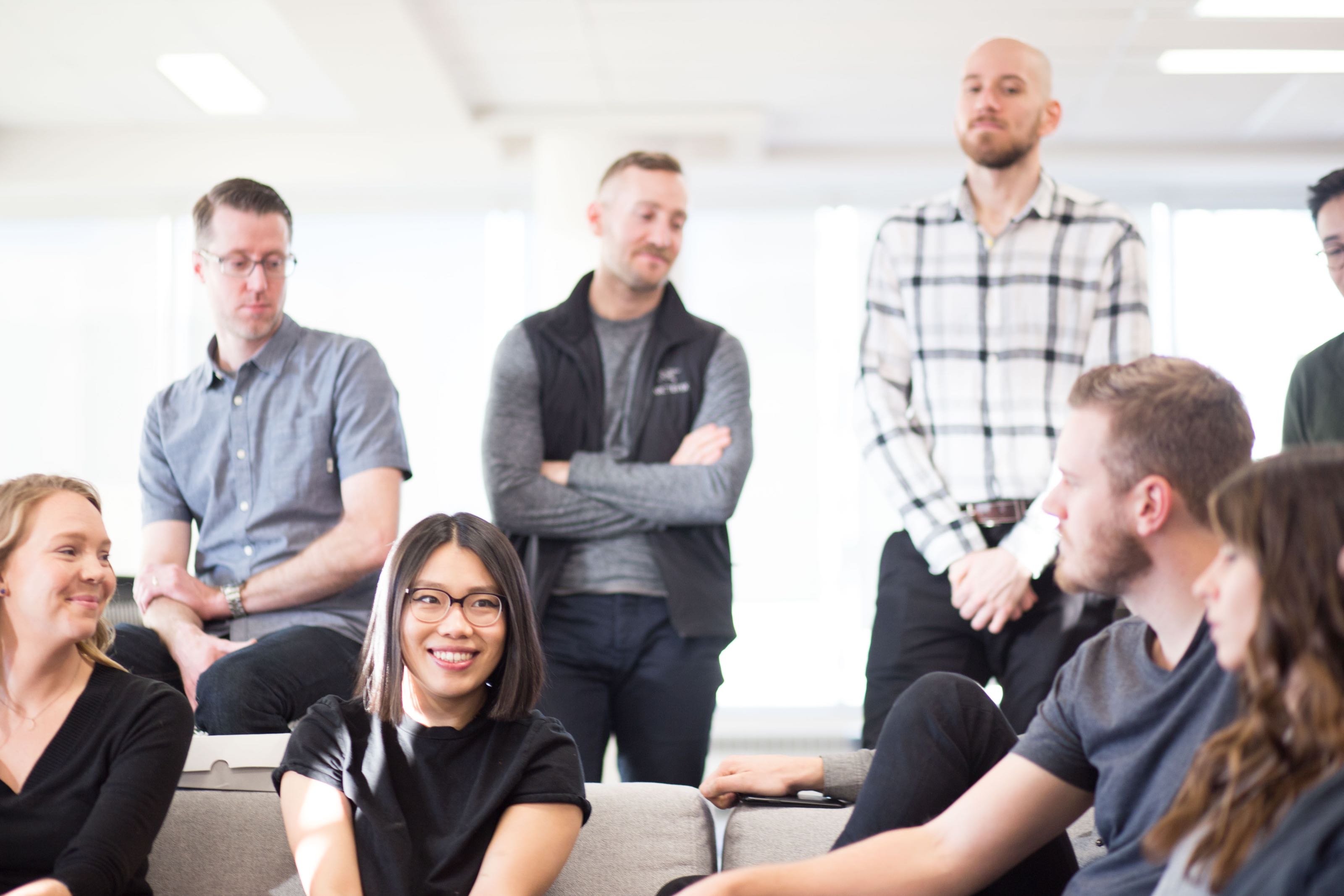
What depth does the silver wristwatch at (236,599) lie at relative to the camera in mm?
2383

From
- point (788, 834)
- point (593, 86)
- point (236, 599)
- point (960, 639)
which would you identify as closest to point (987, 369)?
point (960, 639)

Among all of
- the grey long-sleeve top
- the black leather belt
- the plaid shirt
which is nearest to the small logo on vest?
the grey long-sleeve top

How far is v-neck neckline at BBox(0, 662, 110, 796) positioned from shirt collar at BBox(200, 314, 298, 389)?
968 millimetres

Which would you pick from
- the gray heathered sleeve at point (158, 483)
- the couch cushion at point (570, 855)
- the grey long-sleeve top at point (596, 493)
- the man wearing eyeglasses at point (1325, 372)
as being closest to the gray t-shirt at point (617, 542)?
the grey long-sleeve top at point (596, 493)

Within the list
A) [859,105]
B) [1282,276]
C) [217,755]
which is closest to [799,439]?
[859,105]

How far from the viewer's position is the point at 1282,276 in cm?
590

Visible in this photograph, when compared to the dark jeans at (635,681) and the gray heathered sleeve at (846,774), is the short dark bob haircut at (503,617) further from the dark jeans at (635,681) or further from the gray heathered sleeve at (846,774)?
the dark jeans at (635,681)

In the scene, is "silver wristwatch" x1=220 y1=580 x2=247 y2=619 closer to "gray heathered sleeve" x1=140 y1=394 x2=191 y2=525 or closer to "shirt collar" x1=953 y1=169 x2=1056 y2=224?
"gray heathered sleeve" x1=140 y1=394 x2=191 y2=525

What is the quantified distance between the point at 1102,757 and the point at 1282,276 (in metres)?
5.34

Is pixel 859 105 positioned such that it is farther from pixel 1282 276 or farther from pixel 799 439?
pixel 1282 276

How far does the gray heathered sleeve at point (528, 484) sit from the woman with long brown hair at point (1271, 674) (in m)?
1.56

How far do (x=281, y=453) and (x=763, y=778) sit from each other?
123 centimetres

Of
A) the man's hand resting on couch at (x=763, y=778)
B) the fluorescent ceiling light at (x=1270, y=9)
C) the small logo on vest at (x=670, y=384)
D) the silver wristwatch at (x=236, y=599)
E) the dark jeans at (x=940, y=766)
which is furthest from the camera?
the fluorescent ceiling light at (x=1270, y=9)

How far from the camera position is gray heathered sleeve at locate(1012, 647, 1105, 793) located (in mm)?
1421
